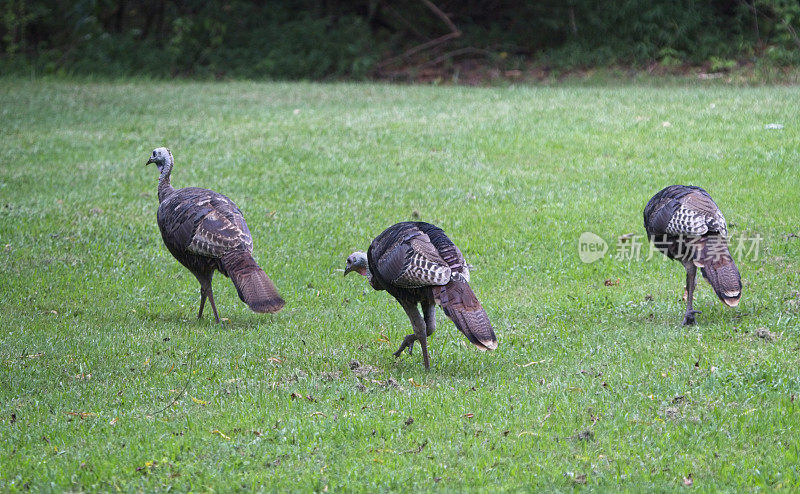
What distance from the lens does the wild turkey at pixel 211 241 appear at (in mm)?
7711

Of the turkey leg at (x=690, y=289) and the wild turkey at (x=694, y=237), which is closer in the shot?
the wild turkey at (x=694, y=237)

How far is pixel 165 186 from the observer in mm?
9695

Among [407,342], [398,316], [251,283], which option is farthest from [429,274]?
[398,316]

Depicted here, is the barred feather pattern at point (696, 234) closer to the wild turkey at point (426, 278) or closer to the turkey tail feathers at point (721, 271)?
the turkey tail feathers at point (721, 271)

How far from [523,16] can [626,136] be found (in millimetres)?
12539

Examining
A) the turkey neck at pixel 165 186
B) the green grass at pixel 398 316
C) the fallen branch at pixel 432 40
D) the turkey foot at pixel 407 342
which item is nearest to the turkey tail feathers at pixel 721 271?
the green grass at pixel 398 316

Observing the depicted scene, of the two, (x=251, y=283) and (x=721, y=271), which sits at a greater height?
(x=721, y=271)

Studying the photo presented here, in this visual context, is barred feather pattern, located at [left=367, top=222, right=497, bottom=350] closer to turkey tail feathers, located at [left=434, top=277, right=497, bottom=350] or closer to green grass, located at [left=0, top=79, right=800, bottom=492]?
turkey tail feathers, located at [left=434, top=277, right=497, bottom=350]

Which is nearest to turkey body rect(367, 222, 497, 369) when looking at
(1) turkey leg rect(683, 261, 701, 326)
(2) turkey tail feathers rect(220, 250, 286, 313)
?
(2) turkey tail feathers rect(220, 250, 286, 313)

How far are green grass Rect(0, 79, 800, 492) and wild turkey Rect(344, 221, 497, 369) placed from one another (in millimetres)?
411

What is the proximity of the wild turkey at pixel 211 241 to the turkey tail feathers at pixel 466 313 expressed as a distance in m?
1.75

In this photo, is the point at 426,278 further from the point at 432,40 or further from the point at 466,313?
the point at 432,40

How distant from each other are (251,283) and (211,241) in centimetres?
75

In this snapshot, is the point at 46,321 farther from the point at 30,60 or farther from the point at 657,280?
the point at 30,60
